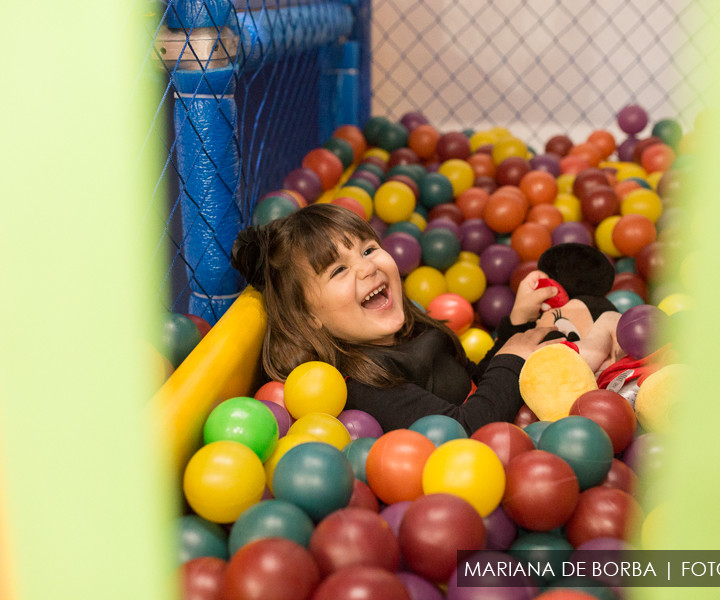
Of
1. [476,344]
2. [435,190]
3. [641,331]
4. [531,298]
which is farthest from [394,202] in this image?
[641,331]

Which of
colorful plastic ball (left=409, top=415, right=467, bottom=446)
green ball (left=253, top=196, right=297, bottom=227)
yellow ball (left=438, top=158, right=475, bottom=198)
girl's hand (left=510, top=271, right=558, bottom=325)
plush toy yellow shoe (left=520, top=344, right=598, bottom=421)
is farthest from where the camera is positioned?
yellow ball (left=438, top=158, right=475, bottom=198)

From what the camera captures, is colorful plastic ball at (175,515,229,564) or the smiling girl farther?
the smiling girl

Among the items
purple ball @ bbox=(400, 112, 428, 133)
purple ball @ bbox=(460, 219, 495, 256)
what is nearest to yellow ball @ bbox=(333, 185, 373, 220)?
purple ball @ bbox=(460, 219, 495, 256)

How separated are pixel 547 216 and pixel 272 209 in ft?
2.48

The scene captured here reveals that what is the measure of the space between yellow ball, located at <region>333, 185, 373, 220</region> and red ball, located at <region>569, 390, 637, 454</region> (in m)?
0.99

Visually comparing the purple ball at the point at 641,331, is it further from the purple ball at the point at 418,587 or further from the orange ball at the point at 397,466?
the purple ball at the point at 418,587

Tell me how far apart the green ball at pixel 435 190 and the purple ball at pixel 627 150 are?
837 mm

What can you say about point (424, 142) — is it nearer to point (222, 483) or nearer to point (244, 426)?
point (244, 426)

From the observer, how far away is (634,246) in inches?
68.2

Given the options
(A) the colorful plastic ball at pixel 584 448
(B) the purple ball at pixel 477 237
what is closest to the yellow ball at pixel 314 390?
(A) the colorful plastic ball at pixel 584 448

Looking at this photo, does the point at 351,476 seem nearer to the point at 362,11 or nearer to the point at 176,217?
the point at 176,217

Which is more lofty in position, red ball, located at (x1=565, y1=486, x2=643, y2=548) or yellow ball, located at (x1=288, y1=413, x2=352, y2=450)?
yellow ball, located at (x1=288, y1=413, x2=352, y2=450)

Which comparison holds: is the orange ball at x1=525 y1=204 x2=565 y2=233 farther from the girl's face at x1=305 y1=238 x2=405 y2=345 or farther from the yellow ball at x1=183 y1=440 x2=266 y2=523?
the yellow ball at x1=183 y1=440 x2=266 y2=523

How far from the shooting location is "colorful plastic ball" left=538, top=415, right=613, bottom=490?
86 cm
